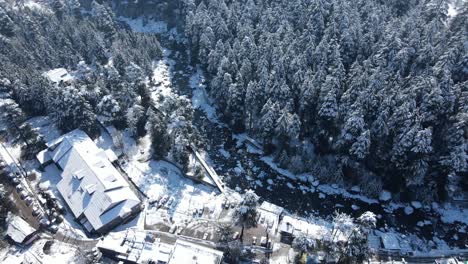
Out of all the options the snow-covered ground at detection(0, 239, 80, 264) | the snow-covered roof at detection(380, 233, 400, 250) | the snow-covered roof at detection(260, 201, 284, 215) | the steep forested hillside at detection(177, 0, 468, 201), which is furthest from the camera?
the steep forested hillside at detection(177, 0, 468, 201)

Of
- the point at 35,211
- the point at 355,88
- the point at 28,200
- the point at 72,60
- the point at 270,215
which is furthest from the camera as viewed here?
the point at 72,60

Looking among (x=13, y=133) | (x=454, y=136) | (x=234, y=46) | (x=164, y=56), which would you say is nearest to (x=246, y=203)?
(x=454, y=136)

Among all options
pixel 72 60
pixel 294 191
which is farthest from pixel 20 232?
pixel 72 60

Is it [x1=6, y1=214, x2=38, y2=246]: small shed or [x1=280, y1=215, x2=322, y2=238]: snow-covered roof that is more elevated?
[x1=280, y1=215, x2=322, y2=238]: snow-covered roof

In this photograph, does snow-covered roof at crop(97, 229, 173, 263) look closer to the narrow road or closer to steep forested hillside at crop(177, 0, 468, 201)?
the narrow road

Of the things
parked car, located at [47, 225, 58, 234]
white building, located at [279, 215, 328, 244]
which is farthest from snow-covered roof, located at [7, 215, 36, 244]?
white building, located at [279, 215, 328, 244]

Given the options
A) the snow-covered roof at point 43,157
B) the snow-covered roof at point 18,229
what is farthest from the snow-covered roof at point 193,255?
the snow-covered roof at point 43,157

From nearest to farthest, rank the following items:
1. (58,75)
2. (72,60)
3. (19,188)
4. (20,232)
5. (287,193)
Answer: (20,232) → (19,188) → (287,193) → (58,75) → (72,60)

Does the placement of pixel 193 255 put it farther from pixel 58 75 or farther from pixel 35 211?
pixel 58 75
